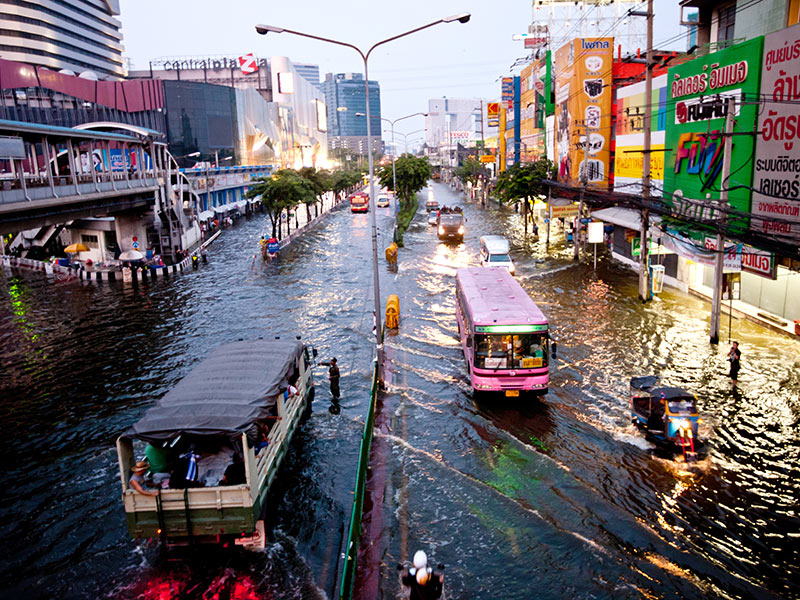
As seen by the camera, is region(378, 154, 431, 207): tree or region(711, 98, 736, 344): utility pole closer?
region(711, 98, 736, 344): utility pole

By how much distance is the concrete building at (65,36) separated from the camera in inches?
4215

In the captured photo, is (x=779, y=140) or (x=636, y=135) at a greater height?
(x=636, y=135)

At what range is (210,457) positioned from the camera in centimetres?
1152

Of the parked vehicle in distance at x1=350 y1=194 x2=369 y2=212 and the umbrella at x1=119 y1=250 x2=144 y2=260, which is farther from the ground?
the parked vehicle in distance at x1=350 y1=194 x2=369 y2=212

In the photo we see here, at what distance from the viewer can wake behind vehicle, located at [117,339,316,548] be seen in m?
10.4

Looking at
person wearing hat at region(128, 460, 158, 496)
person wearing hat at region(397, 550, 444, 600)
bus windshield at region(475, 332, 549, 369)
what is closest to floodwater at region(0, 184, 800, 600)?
bus windshield at region(475, 332, 549, 369)

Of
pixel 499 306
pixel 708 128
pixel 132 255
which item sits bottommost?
pixel 132 255

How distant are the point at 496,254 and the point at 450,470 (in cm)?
2313

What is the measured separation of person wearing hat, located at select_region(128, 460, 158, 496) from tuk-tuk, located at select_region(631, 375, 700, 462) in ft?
36.6

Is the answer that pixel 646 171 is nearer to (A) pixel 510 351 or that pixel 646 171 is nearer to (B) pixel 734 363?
(B) pixel 734 363

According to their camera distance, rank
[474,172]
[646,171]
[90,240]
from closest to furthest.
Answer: [646,171] < [90,240] < [474,172]

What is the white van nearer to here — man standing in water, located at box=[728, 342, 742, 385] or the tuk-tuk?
man standing in water, located at box=[728, 342, 742, 385]

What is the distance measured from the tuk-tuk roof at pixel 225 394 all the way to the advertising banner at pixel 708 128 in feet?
48.4

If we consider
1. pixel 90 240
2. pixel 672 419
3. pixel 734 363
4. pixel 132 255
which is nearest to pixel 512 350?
pixel 672 419
